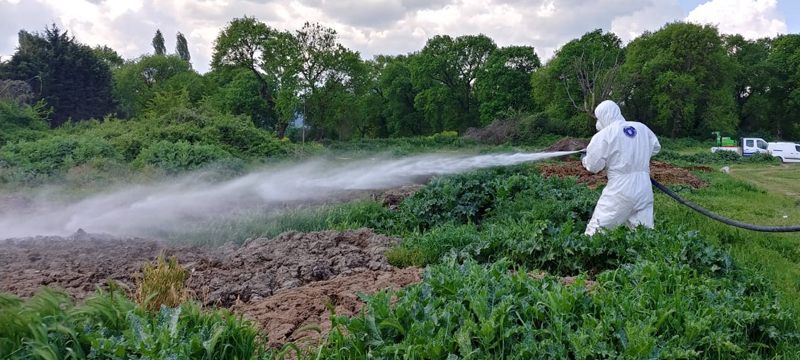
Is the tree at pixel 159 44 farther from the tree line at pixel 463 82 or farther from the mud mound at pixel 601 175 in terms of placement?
the mud mound at pixel 601 175

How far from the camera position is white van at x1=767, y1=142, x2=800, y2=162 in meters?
30.7

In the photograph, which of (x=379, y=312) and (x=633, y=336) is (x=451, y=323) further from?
(x=633, y=336)

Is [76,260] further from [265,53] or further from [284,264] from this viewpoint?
[265,53]

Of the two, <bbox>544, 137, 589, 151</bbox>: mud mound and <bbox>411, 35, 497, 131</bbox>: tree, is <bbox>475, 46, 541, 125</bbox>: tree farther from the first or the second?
<bbox>544, 137, 589, 151</bbox>: mud mound

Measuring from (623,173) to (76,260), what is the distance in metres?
6.54

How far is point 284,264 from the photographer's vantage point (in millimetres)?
6449

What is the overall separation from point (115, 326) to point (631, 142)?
601 cm

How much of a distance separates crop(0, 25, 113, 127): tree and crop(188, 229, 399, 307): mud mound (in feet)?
134

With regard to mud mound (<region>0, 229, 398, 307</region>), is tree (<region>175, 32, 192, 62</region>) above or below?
above

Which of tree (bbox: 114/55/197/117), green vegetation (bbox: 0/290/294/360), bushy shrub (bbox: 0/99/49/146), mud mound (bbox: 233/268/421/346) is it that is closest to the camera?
green vegetation (bbox: 0/290/294/360)

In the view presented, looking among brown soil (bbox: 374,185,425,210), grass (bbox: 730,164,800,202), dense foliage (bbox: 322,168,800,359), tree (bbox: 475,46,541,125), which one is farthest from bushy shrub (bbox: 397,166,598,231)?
tree (bbox: 475,46,541,125)

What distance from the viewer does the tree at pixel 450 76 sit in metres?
51.7

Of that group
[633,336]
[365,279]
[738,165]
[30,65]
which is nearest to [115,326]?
[365,279]

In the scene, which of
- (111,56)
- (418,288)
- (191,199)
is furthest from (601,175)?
(111,56)
